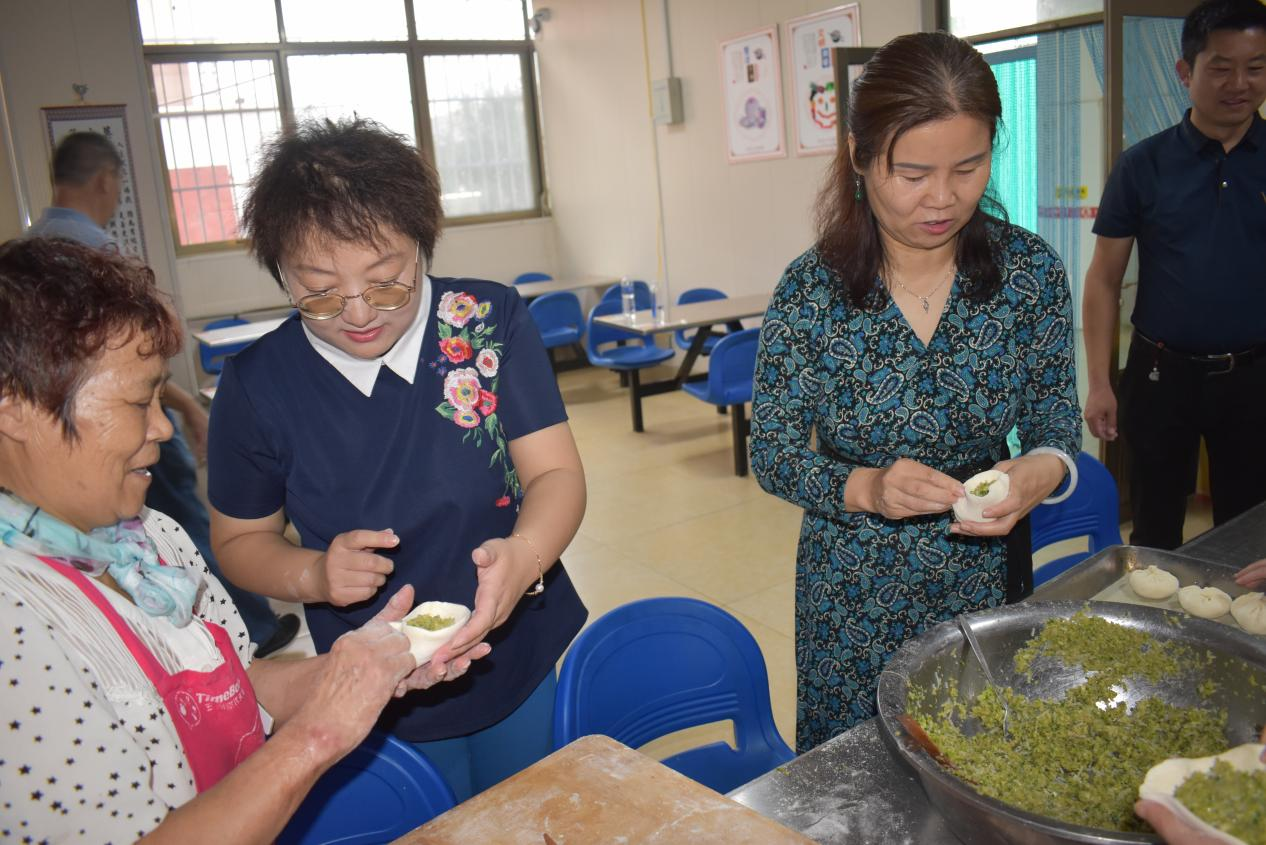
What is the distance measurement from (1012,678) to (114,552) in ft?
3.88

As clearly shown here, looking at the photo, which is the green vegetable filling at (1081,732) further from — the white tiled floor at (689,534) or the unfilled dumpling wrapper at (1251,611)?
the white tiled floor at (689,534)

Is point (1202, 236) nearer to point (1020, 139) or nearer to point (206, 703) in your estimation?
point (1020, 139)

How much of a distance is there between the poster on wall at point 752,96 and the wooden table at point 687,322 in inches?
44.7

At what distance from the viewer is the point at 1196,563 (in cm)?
176

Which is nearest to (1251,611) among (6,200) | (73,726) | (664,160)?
(73,726)

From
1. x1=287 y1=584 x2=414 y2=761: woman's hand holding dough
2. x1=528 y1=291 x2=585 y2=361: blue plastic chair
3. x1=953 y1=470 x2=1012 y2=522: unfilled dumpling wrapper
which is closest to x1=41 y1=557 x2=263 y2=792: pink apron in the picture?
x1=287 y1=584 x2=414 y2=761: woman's hand holding dough

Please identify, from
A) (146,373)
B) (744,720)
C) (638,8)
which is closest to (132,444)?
(146,373)

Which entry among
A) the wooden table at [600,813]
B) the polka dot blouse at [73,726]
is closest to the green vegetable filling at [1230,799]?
the wooden table at [600,813]

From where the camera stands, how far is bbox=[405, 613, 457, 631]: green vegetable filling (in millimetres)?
1382

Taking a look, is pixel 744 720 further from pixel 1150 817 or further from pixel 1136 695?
pixel 1150 817

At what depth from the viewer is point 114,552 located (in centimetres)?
114

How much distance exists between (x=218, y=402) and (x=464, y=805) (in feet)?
2.50

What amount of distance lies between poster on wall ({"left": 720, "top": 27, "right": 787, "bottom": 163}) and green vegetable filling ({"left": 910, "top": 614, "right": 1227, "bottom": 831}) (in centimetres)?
609

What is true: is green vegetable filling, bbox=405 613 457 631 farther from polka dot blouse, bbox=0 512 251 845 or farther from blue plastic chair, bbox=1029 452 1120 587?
blue plastic chair, bbox=1029 452 1120 587
